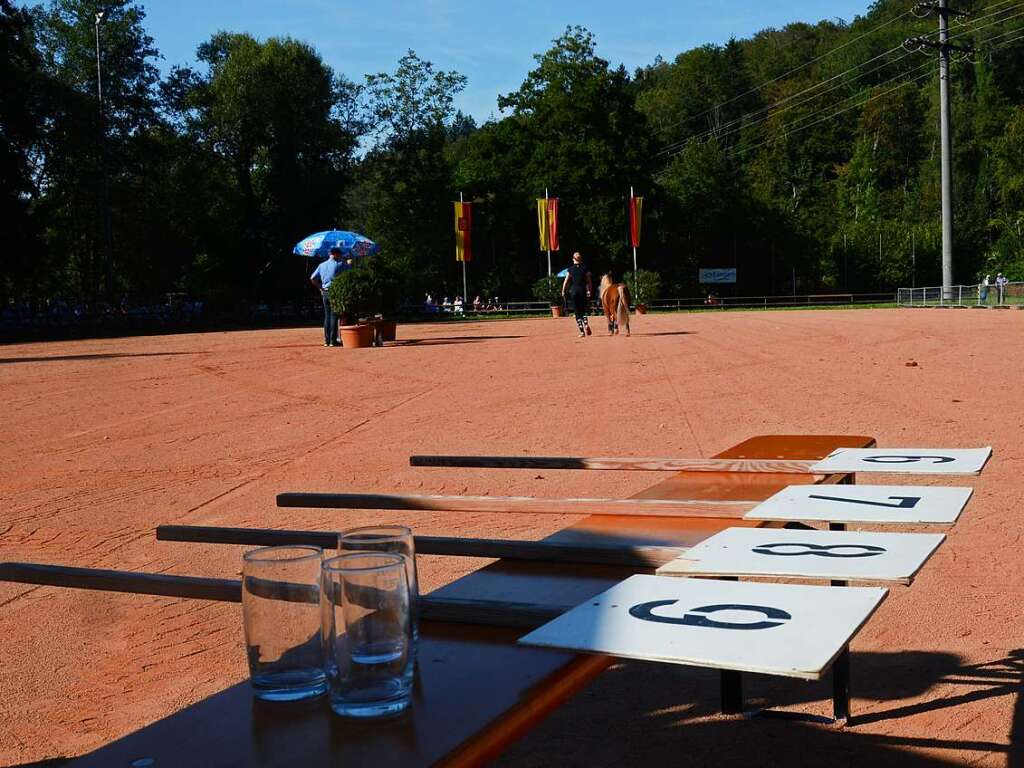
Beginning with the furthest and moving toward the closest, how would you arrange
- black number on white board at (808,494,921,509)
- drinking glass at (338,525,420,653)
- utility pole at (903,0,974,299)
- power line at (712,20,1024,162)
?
power line at (712,20,1024,162), utility pole at (903,0,974,299), black number on white board at (808,494,921,509), drinking glass at (338,525,420,653)

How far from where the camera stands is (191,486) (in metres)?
7.82

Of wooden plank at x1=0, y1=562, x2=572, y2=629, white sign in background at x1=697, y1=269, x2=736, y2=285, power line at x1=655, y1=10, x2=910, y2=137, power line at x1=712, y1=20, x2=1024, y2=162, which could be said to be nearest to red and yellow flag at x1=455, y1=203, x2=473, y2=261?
white sign in background at x1=697, y1=269, x2=736, y2=285

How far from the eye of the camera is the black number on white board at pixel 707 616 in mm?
1799

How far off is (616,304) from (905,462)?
24.0 meters

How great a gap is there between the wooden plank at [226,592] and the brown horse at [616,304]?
23.6 meters

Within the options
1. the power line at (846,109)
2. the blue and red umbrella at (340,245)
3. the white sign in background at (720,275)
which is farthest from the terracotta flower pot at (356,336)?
the power line at (846,109)

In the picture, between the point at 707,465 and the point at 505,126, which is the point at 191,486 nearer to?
the point at 707,465

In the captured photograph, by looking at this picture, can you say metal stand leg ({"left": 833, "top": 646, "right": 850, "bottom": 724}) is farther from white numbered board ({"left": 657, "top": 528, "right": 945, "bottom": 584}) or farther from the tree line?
the tree line

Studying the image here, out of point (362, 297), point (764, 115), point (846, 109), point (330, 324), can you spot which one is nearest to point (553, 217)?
point (330, 324)

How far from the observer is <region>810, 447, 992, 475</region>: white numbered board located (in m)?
3.46

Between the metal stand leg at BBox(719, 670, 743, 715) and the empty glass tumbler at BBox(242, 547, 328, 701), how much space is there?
86.3 inches

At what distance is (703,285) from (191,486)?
63847mm

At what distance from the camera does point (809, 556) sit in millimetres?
2297

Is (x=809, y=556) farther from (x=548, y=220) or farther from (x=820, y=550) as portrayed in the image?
(x=548, y=220)
